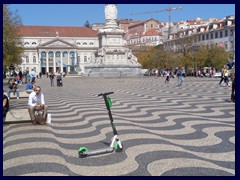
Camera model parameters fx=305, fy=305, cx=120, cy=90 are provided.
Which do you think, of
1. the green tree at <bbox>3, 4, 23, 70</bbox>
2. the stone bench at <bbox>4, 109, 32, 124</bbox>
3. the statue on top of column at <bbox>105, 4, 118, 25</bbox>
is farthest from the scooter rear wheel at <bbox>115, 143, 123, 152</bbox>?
the statue on top of column at <bbox>105, 4, 118, 25</bbox>

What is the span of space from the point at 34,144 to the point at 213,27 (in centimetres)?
7448

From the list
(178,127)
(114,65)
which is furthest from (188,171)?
(114,65)

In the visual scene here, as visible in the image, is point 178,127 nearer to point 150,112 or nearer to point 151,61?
point 150,112

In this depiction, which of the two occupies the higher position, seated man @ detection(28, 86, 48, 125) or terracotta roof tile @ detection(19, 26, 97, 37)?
terracotta roof tile @ detection(19, 26, 97, 37)

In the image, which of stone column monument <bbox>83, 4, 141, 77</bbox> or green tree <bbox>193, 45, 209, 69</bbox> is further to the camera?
green tree <bbox>193, 45, 209, 69</bbox>

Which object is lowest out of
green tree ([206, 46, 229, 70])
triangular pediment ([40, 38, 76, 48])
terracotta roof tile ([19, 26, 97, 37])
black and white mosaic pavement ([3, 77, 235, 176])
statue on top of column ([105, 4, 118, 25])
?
black and white mosaic pavement ([3, 77, 235, 176])

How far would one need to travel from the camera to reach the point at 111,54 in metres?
43.8

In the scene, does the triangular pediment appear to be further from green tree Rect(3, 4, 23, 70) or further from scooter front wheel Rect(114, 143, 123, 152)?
scooter front wheel Rect(114, 143, 123, 152)

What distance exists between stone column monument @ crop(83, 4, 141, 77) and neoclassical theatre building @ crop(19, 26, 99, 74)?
6138cm

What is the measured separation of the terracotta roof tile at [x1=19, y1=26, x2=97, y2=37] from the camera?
373ft

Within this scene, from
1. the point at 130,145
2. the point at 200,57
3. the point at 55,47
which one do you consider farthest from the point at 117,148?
the point at 55,47

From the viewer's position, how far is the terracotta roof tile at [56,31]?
113625 millimetres

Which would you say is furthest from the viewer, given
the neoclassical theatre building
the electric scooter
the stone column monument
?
the neoclassical theatre building

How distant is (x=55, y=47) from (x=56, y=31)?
9.89m
